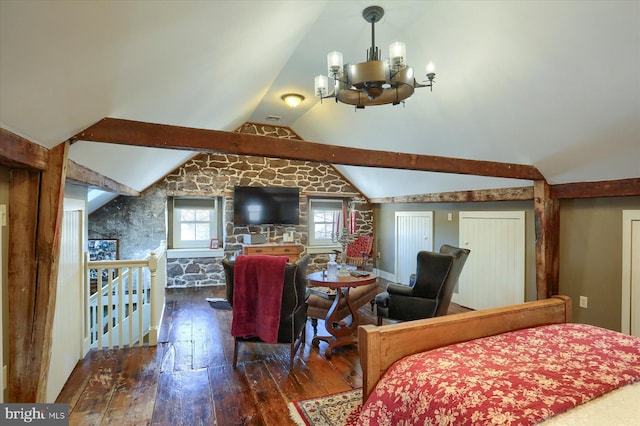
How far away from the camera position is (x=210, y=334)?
3.81 m

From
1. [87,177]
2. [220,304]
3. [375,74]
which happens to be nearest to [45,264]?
[87,177]

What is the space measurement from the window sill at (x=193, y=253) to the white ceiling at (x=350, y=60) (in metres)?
1.78

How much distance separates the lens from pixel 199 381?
2725mm

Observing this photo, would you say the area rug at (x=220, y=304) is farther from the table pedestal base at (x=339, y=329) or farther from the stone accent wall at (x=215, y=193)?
the table pedestal base at (x=339, y=329)

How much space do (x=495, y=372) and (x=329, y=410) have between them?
130cm

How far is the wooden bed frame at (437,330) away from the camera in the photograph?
1.69 meters

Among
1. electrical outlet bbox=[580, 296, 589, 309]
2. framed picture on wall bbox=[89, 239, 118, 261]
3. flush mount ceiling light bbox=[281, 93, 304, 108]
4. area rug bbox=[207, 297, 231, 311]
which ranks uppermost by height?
flush mount ceiling light bbox=[281, 93, 304, 108]

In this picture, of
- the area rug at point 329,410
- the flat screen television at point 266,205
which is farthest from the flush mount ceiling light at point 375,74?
the flat screen television at point 266,205

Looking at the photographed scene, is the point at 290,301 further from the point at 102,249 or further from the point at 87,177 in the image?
the point at 102,249

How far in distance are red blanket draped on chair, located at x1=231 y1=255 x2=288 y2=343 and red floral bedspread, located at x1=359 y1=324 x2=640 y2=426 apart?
1383 mm

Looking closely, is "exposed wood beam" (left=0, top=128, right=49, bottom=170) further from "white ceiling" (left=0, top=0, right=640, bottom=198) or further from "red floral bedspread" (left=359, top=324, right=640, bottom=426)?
"red floral bedspread" (left=359, top=324, right=640, bottom=426)

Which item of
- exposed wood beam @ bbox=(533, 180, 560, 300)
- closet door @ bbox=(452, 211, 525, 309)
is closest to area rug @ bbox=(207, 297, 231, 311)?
closet door @ bbox=(452, 211, 525, 309)

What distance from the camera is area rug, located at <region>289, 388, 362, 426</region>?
7.22 ft

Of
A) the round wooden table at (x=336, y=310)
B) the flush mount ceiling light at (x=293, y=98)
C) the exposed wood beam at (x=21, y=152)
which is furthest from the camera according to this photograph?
the flush mount ceiling light at (x=293, y=98)
